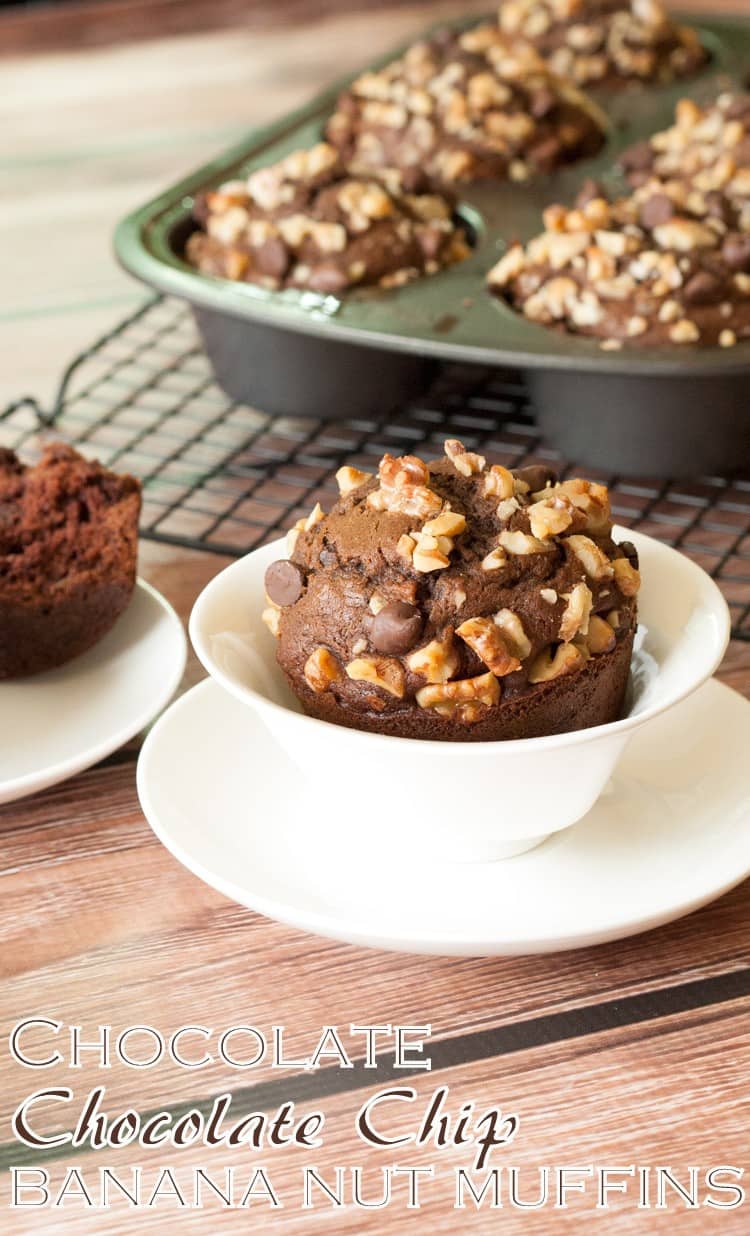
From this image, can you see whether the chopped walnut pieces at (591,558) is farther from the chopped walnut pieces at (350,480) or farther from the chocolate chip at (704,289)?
the chocolate chip at (704,289)

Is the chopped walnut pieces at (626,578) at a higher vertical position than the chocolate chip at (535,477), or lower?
lower

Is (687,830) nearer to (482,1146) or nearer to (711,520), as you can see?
(482,1146)

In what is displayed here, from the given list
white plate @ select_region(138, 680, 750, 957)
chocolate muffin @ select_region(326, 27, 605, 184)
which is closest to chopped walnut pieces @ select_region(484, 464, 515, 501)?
white plate @ select_region(138, 680, 750, 957)

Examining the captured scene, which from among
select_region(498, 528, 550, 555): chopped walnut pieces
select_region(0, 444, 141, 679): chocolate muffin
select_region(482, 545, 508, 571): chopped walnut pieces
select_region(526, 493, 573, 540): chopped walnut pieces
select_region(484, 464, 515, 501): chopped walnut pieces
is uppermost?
select_region(484, 464, 515, 501): chopped walnut pieces

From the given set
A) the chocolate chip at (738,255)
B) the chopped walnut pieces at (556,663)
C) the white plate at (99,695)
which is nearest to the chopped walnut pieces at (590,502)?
the chopped walnut pieces at (556,663)

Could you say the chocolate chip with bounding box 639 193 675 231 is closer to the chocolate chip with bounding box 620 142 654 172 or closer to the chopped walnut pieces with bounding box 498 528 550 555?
the chocolate chip with bounding box 620 142 654 172

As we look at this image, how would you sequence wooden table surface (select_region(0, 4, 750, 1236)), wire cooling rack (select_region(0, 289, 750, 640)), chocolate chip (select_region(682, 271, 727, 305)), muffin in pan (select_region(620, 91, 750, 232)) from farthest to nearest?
muffin in pan (select_region(620, 91, 750, 232)) → wire cooling rack (select_region(0, 289, 750, 640)) → chocolate chip (select_region(682, 271, 727, 305)) → wooden table surface (select_region(0, 4, 750, 1236))

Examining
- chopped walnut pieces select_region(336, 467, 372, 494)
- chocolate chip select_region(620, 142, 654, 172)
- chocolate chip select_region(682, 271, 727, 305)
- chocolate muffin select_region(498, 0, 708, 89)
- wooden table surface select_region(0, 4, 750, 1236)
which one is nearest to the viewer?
wooden table surface select_region(0, 4, 750, 1236)
